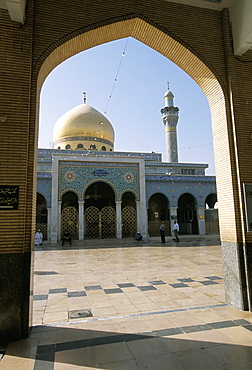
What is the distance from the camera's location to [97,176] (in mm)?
15086

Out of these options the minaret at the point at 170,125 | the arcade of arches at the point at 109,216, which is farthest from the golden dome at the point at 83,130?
the minaret at the point at 170,125

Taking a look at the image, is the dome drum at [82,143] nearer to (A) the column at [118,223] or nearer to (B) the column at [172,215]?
(A) the column at [118,223]

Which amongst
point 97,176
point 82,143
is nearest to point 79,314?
point 97,176

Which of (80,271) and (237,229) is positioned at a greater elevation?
(237,229)

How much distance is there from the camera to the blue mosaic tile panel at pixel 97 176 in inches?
577

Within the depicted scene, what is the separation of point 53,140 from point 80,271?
18.1 metres

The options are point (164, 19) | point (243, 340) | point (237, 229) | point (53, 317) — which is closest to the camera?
point (243, 340)

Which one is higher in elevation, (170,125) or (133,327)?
(170,125)

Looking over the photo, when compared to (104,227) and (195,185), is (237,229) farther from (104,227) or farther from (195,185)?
(195,185)

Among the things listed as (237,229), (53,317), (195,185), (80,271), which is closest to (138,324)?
(53,317)

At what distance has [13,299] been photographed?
2.91m

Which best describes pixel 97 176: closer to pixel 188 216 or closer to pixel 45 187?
pixel 45 187

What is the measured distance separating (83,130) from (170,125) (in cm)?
Answer: 766

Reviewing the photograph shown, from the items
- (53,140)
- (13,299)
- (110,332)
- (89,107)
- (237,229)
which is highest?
(89,107)
